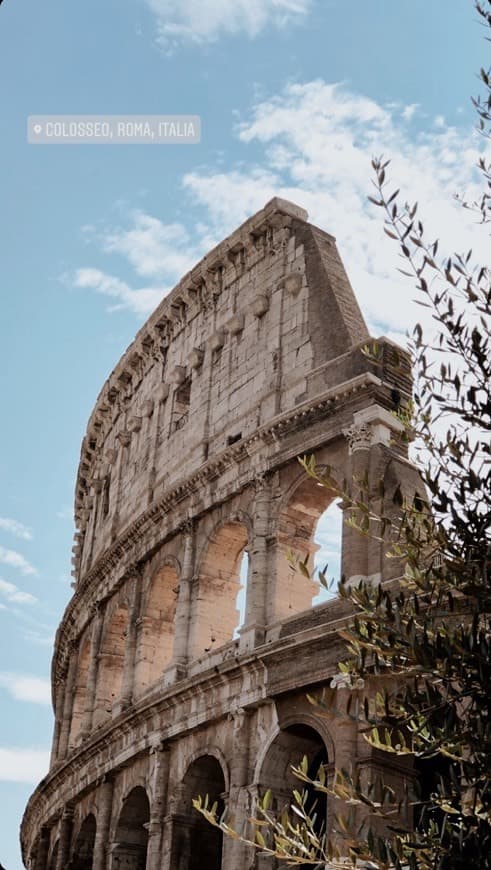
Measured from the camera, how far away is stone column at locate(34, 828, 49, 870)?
24500 millimetres

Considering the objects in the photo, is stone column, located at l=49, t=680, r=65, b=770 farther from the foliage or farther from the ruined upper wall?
the foliage

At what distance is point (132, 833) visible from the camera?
782 inches

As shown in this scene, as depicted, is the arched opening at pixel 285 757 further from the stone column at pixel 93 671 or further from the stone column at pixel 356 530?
the stone column at pixel 93 671

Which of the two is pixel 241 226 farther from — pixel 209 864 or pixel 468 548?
pixel 468 548

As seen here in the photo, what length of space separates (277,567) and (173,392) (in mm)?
6712

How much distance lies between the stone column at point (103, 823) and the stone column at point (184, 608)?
3006 mm

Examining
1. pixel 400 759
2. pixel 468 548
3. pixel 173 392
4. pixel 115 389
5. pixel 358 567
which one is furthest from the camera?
pixel 115 389

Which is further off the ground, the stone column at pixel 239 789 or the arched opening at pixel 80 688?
the arched opening at pixel 80 688

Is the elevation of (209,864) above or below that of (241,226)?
below

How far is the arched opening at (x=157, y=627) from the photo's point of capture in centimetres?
2102

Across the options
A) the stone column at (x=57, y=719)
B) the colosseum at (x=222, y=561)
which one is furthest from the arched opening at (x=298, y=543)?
the stone column at (x=57, y=719)

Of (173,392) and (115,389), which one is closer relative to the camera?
(173,392)

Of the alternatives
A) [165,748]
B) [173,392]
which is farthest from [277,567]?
[173,392]

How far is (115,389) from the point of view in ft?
90.0
